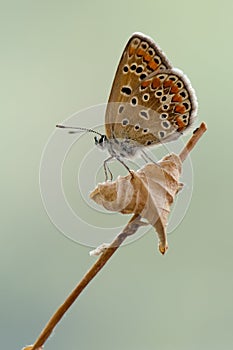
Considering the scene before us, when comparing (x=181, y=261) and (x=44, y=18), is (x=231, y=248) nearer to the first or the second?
(x=181, y=261)

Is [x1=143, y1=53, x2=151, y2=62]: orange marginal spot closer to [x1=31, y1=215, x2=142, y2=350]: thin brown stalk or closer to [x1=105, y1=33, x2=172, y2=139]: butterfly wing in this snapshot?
[x1=105, y1=33, x2=172, y2=139]: butterfly wing

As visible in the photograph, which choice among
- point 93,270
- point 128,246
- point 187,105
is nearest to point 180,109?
point 187,105

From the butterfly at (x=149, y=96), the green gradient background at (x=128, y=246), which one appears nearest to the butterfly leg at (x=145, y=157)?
the butterfly at (x=149, y=96)

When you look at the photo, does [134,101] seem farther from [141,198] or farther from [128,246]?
[128,246]

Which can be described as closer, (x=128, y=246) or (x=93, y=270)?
(x=93, y=270)

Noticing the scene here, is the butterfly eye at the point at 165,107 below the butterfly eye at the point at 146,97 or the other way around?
below

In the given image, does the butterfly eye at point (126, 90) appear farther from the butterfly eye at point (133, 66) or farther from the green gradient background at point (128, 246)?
the green gradient background at point (128, 246)
